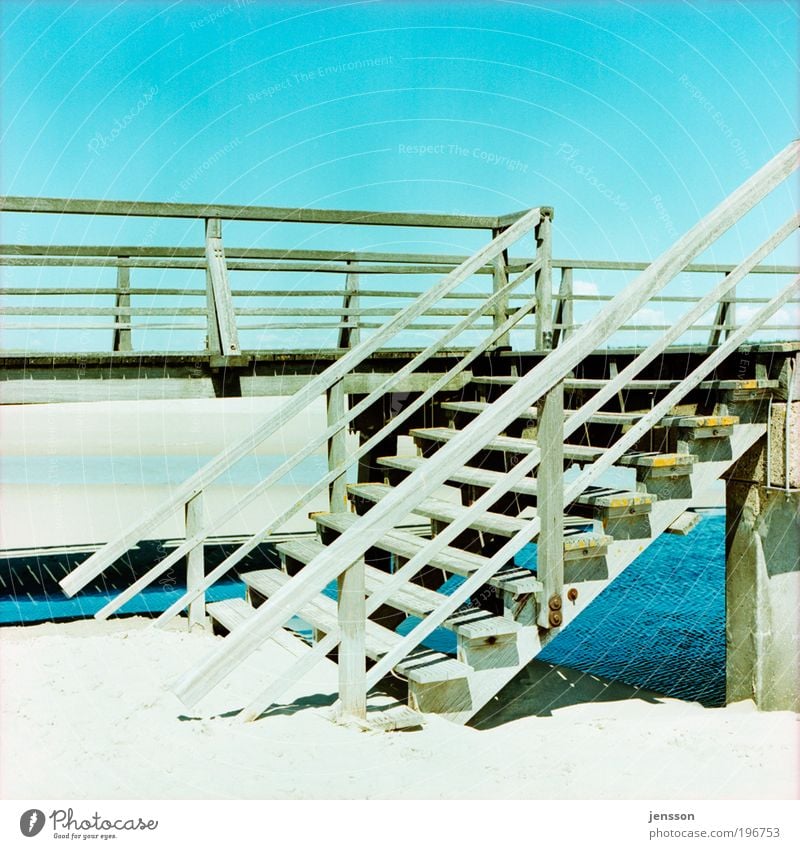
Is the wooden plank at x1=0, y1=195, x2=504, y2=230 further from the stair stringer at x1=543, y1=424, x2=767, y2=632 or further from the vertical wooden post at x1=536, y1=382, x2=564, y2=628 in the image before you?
the vertical wooden post at x1=536, y1=382, x2=564, y2=628

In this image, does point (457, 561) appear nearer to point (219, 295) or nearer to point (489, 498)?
point (489, 498)

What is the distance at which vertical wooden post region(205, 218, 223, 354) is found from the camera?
6773 millimetres

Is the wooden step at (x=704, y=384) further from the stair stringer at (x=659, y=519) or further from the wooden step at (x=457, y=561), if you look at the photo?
the wooden step at (x=457, y=561)

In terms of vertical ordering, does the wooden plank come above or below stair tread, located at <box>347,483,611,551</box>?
above

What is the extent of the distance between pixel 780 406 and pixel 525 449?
154 cm

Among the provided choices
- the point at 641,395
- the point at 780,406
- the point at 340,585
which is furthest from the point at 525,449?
the point at 340,585

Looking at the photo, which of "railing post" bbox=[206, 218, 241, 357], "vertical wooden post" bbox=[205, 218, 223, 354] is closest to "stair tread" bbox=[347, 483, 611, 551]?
"railing post" bbox=[206, 218, 241, 357]

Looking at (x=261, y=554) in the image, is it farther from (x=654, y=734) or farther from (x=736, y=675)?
(x=654, y=734)

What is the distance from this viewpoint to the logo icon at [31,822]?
3.15 meters

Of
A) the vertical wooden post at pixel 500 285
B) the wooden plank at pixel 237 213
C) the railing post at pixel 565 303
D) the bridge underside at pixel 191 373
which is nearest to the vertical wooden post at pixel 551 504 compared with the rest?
the bridge underside at pixel 191 373

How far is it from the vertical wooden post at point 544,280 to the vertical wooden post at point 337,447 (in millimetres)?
1652

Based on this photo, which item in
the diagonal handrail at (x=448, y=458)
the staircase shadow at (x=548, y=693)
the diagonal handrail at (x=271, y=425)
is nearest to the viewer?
the diagonal handrail at (x=448, y=458)

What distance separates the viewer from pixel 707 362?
4770mm

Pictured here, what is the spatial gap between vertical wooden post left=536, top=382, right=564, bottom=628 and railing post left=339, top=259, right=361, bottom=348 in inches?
140
